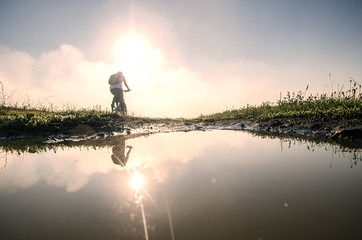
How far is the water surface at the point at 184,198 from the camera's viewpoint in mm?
1330

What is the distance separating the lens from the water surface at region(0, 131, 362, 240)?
133 cm

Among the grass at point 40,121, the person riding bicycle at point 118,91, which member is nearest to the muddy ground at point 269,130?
the grass at point 40,121

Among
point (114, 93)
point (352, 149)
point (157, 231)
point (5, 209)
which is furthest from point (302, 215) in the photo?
point (114, 93)

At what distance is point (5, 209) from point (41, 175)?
0.92m

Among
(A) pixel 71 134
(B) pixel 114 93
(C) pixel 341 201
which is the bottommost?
(C) pixel 341 201

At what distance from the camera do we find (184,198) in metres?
1.75

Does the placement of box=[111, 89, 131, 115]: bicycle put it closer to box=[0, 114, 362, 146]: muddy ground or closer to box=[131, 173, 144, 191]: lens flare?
box=[0, 114, 362, 146]: muddy ground

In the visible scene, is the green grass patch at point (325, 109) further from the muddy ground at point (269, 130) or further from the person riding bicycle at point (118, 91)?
the person riding bicycle at point (118, 91)

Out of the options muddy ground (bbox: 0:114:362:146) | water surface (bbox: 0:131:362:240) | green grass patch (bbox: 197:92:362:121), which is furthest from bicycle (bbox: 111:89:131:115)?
water surface (bbox: 0:131:362:240)

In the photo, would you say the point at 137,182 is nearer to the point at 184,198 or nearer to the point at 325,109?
the point at 184,198

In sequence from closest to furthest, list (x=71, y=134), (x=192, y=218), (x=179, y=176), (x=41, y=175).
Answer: (x=192, y=218) → (x=179, y=176) → (x=41, y=175) → (x=71, y=134)

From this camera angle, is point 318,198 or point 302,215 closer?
point 302,215

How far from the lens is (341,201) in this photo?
5.59 feet

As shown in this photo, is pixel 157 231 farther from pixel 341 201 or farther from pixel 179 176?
pixel 341 201
